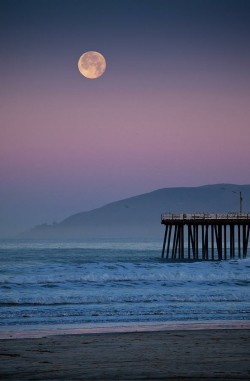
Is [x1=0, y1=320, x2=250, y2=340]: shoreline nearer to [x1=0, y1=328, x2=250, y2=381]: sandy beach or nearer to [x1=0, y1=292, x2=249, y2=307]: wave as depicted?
[x1=0, y1=328, x2=250, y2=381]: sandy beach

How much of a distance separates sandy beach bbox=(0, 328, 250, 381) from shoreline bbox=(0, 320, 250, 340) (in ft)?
2.95

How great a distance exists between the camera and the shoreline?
16531mm

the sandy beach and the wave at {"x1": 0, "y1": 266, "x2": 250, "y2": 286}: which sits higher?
the wave at {"x1": 0, "y1": 266, "x2": 250, "y2": 286}

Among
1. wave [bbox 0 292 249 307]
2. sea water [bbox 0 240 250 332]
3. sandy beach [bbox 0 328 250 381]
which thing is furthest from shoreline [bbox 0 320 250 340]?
wave [bbox 0 292 249 307]

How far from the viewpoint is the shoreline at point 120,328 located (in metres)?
16.5

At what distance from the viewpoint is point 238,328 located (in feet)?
57.0

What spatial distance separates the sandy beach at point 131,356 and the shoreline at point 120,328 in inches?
35.4

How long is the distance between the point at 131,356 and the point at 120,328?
5140 millimetres

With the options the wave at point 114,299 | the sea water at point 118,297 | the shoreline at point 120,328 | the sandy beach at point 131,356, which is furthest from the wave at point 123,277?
A: the sandy beach at point 131,356

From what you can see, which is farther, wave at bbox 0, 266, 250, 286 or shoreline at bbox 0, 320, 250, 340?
wave at bbox 0, 266, 250, 286

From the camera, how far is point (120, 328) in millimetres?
17656

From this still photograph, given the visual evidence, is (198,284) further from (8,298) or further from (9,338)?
(9,338)

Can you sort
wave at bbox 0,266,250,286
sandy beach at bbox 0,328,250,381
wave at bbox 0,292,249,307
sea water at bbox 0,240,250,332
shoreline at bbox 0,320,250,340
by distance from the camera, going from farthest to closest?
wave at bbox 0,266,250,286
wave at bbox 0,292,249,307
sea water at bbox 0,240,250,332
shoreline at bbox 0,320,250,340
sandy beach at bbox 0,328,250,381

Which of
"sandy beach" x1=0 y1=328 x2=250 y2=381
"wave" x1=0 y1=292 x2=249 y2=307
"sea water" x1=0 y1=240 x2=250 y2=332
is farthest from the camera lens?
"wave" x1=0 y1=292 x2=249 y2=307
